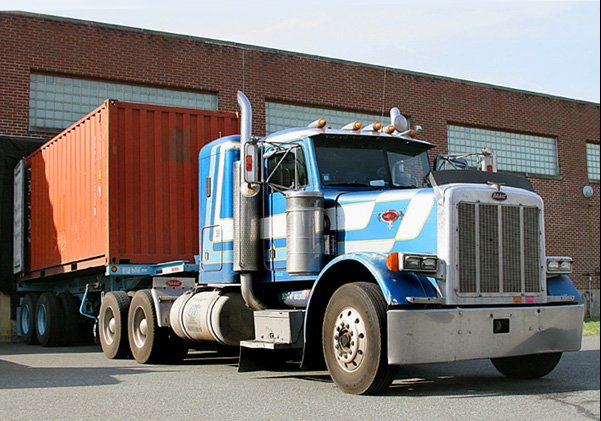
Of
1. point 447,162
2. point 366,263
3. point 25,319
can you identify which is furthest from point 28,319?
point 366,263

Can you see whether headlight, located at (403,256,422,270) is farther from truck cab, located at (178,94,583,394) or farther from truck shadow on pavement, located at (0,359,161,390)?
truck shadow on pavement, located at (0,359,161,390)

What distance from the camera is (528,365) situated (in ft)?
30.0

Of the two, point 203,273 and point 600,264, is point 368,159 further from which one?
point 600,264

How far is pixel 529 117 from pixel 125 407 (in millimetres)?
21951

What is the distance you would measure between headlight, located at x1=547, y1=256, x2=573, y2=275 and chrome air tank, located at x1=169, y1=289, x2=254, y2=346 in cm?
354

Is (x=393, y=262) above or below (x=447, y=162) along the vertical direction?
below

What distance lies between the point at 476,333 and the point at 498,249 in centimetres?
85

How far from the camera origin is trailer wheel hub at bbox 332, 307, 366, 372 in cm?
782

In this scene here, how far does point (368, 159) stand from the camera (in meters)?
9.41

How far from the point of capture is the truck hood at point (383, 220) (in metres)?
7.97

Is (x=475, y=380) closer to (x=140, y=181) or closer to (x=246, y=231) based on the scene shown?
(x=246, y=231)

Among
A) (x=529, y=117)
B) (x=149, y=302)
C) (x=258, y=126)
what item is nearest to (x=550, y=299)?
(x=149, y=302)

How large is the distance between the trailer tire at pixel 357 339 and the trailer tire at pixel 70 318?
8.38m

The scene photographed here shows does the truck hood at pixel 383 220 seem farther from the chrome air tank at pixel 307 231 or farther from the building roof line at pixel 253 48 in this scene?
the building roof line at pixel 253 48
